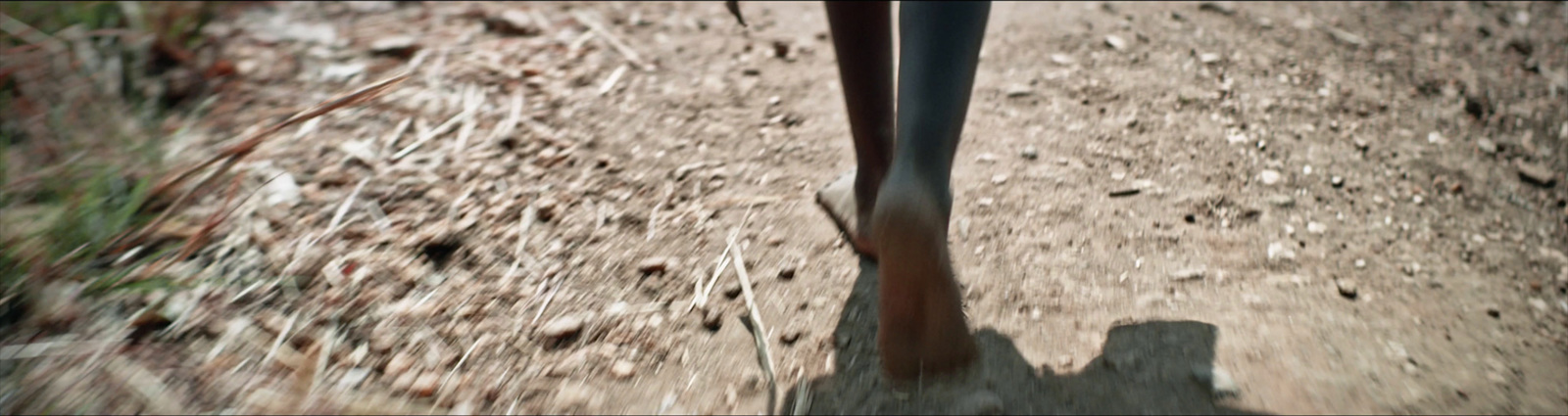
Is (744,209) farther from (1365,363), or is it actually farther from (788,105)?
(1365,363)

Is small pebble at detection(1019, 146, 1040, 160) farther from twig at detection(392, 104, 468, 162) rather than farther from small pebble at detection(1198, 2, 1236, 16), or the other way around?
twig at detection(392, 104, 468, 162)

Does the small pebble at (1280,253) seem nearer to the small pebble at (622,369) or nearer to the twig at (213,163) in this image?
the small pebble at (622,369)

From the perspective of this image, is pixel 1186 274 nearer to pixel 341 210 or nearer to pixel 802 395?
pixel 802 395

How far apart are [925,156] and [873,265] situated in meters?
0.56

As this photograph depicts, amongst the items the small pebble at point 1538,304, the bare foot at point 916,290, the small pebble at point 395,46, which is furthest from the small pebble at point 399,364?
the small pebble at point 1538,304

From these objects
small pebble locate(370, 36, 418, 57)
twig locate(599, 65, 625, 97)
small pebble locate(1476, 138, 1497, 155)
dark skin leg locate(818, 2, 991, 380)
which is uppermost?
dark skin leg locate(818, 2, 991, 380)

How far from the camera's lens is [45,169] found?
1771mm

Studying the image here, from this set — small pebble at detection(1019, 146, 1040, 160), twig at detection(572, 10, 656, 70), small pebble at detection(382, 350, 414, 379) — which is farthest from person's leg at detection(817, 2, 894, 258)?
twig at detection(572, 10, 656, 70)

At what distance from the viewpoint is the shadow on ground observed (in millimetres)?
1391

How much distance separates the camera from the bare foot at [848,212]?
1748 mm

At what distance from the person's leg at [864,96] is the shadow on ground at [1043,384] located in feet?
0.98

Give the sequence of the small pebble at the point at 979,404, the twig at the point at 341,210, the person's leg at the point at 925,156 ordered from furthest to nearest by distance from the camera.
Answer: the twig at the point at 341,210, the small pebble at the point at 979,404, the person's leg at the point at 925,156

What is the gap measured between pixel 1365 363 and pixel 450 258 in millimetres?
1670

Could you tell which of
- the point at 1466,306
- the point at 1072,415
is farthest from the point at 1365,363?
the point at 1072,415
